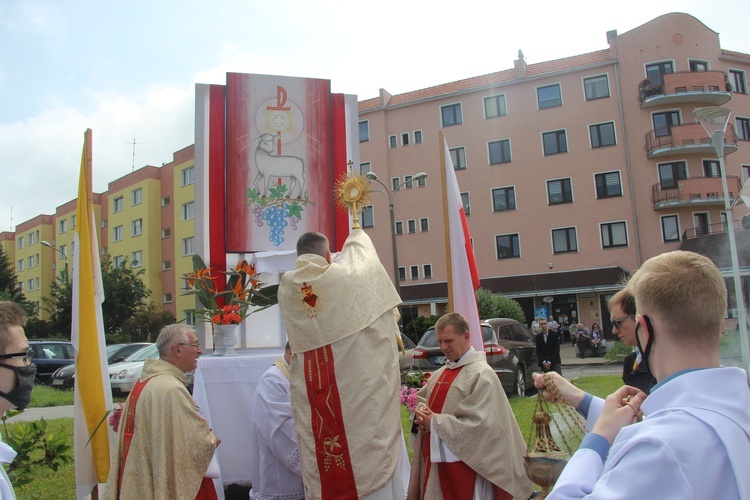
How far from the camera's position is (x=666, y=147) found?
29.8m

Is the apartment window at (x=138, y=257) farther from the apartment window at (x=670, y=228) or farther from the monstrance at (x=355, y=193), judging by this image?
the monstrance at (x=355, y=193)

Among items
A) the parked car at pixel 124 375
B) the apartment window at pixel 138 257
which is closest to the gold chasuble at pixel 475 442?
the parked car at pixel 124 375

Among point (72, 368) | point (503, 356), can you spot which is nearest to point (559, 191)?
point (503, 356)

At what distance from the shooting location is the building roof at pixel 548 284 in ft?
99.4

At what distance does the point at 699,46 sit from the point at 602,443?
3584cm

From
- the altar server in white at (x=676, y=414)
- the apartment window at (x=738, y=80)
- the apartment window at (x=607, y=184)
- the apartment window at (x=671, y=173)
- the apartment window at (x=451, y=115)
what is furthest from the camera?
the apartment window at (x=451, y=115)

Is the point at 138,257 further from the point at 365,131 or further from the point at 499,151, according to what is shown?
the point at 499,151

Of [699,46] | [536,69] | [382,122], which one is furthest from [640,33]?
[382,122]

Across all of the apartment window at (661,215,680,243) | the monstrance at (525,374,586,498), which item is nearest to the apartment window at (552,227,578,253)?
the apartment window at (661,215,680,243)

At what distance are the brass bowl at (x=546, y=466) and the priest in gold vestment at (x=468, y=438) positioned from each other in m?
1.26

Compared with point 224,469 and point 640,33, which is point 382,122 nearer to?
point 640,33

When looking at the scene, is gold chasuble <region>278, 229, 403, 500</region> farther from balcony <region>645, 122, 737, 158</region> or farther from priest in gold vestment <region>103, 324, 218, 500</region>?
balcony <region>645, 122, 737, 158</region>

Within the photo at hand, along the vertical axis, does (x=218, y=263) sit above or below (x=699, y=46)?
below

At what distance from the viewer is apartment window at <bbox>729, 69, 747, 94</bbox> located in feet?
108
